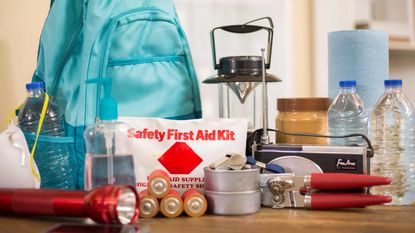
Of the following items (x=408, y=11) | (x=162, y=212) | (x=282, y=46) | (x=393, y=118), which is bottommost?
(x=162, y=212)

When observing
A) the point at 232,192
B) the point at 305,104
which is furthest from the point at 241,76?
the point at 232,192

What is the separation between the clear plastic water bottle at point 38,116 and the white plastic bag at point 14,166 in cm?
11

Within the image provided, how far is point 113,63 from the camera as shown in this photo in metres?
0.79

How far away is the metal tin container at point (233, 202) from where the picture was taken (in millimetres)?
648

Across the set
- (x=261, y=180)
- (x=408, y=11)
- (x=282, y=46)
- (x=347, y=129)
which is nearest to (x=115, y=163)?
(x=261, y=180)

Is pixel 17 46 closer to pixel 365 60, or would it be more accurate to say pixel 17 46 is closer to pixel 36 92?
pixel 36 92

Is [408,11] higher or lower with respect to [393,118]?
higher

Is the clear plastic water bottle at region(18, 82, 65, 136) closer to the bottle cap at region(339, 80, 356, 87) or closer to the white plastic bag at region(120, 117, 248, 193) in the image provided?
the white plastic bag at region(120, 117, 248, 193)

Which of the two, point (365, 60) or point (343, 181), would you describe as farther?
point (365, 60)

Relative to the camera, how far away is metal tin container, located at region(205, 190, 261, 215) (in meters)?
0.65

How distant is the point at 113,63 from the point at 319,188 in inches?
14.8

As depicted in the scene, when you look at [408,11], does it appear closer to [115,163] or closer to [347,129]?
[347,129]

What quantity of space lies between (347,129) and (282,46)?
590 millimetres

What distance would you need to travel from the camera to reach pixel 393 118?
2.46 ft
